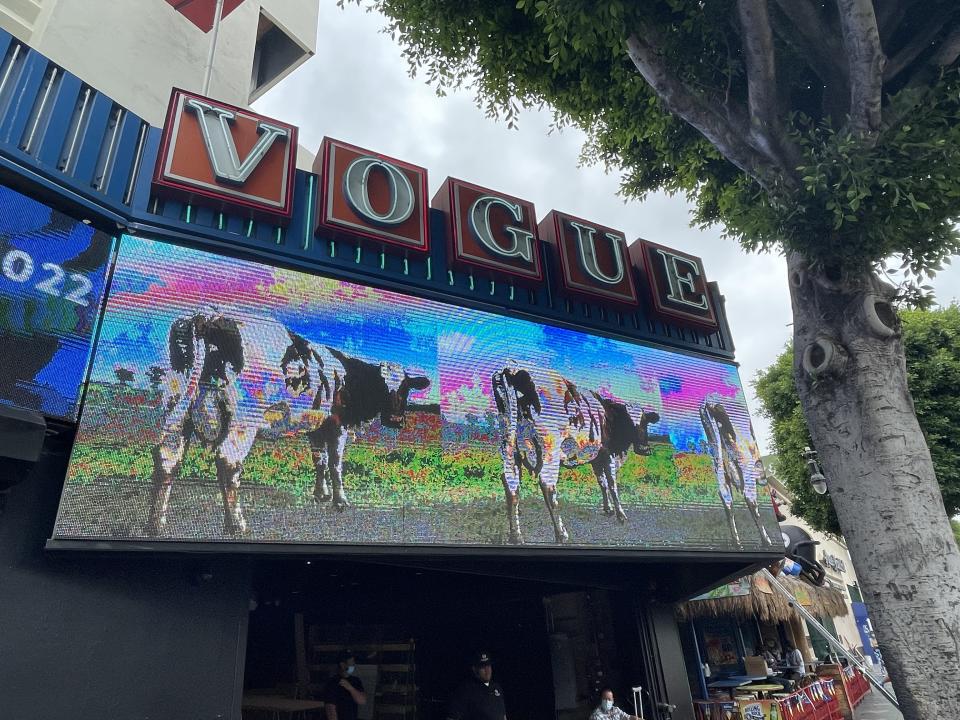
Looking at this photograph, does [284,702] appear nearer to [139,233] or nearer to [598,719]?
[598,719]

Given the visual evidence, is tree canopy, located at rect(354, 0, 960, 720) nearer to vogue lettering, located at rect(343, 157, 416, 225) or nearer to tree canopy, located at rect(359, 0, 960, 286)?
tree canopy, located at rect(359, 0, 960, 286)

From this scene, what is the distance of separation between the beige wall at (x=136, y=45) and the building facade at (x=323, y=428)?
237 millimetres

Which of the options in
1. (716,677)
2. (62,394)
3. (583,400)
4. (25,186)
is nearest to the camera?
(62,394)

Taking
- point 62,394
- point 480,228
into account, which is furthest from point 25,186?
point 480,228

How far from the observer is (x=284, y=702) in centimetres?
794

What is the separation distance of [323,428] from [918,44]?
25.8ft

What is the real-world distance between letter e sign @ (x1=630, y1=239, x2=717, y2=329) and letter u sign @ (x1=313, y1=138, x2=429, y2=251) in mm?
4207

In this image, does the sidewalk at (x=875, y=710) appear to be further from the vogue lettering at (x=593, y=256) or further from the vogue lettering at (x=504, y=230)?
the vogue lettering at (x=504, y=230)

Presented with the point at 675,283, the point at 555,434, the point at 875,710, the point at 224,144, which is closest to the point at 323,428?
the point at 555,434

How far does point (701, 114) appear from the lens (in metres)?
6.88

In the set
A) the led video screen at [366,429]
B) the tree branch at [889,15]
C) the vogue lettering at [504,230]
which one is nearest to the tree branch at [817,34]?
the tree branch at [889,15]

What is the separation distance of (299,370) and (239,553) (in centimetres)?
195

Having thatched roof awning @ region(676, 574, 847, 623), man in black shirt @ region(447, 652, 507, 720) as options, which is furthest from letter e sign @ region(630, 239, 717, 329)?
man in black shirt @ region(447, 652, 507, 720)

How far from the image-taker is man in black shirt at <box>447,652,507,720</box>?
799cm
